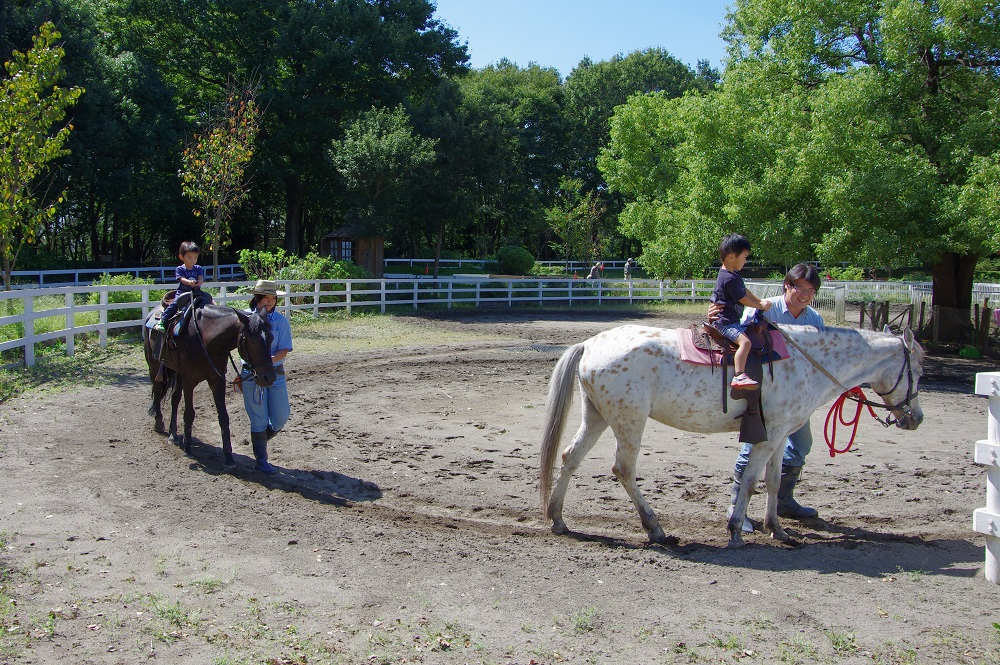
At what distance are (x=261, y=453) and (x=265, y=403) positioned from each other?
49 cm

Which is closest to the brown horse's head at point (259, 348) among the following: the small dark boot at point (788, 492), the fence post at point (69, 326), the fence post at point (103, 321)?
the small dark boot at point (788, 492)

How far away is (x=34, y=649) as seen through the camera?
3.81 m

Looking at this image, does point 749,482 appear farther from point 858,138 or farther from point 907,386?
point 858,138

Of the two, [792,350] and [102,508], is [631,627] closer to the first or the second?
[792,350]

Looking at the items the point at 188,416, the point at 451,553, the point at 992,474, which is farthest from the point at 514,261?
the point at 992,474

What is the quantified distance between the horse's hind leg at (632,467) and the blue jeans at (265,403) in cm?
347

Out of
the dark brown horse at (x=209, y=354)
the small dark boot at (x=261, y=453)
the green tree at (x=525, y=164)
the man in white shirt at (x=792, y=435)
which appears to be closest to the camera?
the man in white shirt at (x=792, y=435)

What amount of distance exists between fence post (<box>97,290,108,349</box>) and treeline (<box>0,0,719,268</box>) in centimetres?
1483

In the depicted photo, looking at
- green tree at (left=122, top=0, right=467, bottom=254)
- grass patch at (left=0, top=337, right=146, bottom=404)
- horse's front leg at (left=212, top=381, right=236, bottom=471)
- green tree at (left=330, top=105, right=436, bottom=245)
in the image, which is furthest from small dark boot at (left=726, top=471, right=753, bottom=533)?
green tree at (left=122, top=0, right=467, bottom=254)

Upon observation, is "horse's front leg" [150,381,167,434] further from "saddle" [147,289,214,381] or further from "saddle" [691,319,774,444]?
"saddle" [691,319,774,444]

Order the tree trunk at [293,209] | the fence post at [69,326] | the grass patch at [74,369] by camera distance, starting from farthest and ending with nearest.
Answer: the tree trunk at [293,209]
the fence post at [69,326]
the grass patch at [74,369]

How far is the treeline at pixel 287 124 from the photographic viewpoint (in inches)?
1154

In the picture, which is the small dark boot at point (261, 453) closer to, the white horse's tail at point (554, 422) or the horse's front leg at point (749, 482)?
the white horse's tail at point (554, 422)

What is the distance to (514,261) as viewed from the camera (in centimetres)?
4509
